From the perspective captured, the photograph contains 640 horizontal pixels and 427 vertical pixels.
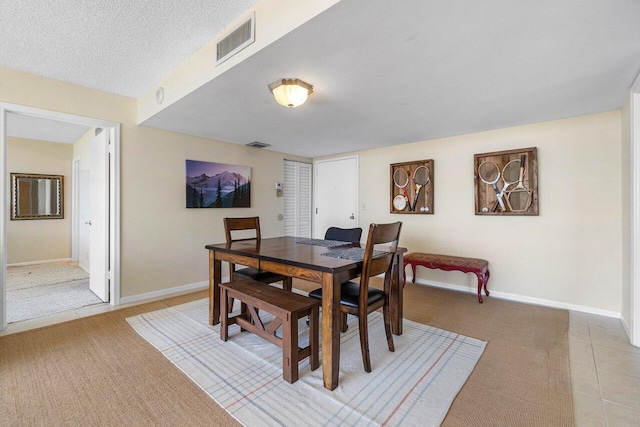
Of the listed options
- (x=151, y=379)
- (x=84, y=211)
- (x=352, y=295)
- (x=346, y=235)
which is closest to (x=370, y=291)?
(x=352, y=295)

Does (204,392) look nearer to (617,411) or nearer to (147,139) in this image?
(617,411)

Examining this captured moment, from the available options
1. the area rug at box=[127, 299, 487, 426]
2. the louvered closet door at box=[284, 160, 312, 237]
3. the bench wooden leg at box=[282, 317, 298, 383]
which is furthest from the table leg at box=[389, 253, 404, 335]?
the louvered closet door at box=[284, 160, 312, 237]

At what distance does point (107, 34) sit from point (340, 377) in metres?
2.89

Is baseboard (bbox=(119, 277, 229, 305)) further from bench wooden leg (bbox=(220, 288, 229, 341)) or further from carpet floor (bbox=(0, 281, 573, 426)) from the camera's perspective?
bench wooden leg (bbox=(220, 288, 229, 341))

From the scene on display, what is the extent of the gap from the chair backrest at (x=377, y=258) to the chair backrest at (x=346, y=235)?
97 centimetres

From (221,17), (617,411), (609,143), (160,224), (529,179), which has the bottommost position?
(617,411)

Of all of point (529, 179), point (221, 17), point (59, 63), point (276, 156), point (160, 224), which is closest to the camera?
point (221, 17)

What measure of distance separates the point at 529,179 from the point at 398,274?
217 cm

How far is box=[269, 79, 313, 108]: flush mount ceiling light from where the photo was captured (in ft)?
6.85

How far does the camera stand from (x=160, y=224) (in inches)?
140

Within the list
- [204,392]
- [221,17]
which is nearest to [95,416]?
[204,392]

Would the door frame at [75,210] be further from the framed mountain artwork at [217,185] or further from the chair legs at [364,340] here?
the chair legs at [364,340]

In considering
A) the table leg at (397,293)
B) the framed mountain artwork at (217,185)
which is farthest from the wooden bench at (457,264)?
the framed mountain artwork at (217,185)

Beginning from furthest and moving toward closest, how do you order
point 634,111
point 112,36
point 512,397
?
point 634,111 < point 112,36 < point 512,397
